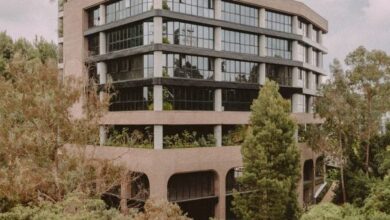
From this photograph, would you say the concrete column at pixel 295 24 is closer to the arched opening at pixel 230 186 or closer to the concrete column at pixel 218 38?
the concrete column at pixel 218 38

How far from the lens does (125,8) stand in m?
36.1

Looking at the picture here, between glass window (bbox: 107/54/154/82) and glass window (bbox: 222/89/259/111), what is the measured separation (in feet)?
25.2

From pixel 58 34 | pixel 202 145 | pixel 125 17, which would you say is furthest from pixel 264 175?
pixel 58 34

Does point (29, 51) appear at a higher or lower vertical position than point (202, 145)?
higher

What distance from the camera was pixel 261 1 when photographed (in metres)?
40.0

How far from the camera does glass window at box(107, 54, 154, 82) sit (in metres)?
34.2

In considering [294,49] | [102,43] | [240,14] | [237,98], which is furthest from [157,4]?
[294,49]

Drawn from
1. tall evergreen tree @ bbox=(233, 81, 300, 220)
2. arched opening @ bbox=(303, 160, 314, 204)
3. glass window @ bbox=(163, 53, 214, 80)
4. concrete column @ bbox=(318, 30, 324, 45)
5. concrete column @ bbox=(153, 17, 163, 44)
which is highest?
concrete column @ bbox=(318, 30, 324, 45)

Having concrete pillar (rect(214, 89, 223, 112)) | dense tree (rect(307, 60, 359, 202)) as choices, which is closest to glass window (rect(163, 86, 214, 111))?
concrete pillar (rect(214, 89, 223, 112))

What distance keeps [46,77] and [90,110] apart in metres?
2.94

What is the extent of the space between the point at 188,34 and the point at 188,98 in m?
5.23

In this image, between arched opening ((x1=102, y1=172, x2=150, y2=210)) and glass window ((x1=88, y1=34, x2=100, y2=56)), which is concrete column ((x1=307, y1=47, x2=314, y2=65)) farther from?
arched opening ((x1=102, y1=172, x2=150, y2=210))

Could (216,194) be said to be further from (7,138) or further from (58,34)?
(58,34)

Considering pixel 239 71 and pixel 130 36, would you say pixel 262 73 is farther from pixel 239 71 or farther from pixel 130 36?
pixel 130 36
